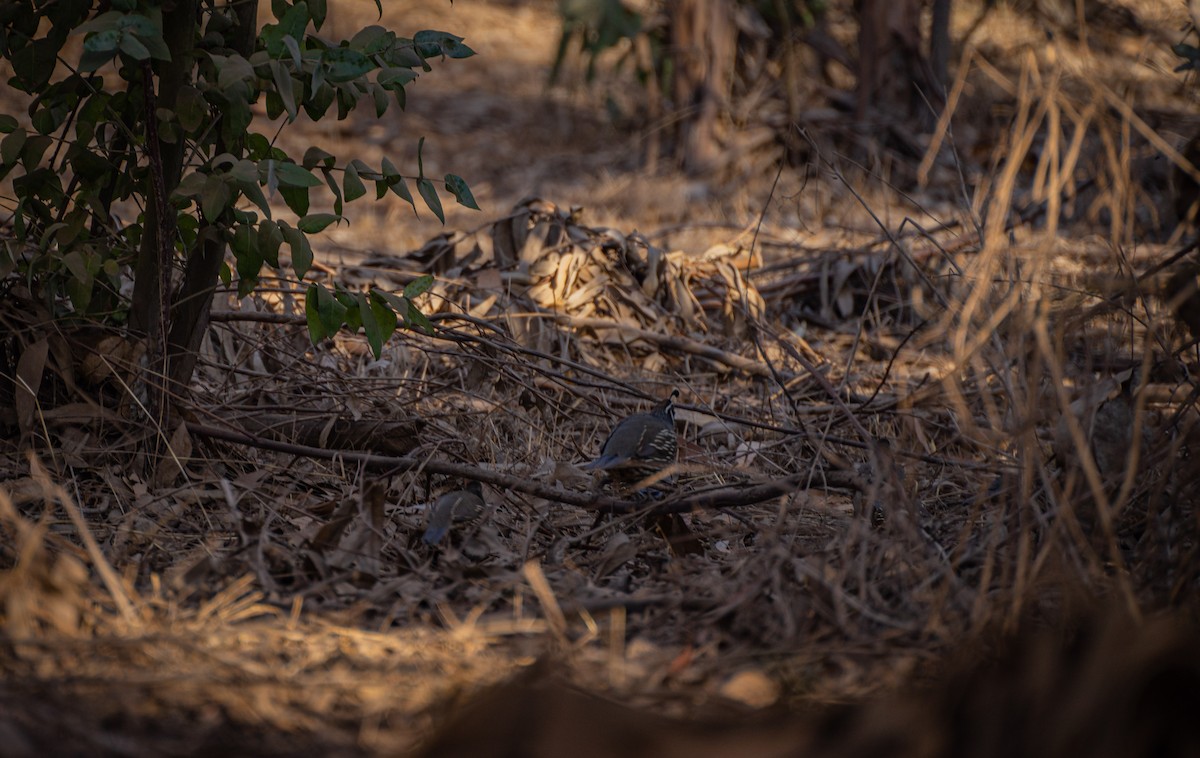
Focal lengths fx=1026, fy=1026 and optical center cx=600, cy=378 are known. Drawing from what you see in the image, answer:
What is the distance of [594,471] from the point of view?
279cm

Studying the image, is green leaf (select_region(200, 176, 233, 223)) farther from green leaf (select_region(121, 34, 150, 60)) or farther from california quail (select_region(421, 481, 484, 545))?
california quail (select_region(421, 481, 484, 545))

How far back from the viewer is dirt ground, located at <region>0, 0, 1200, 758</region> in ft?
4.48

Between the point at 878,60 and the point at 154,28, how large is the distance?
6887 millimetres

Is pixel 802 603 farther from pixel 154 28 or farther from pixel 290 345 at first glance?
pixel 290 345

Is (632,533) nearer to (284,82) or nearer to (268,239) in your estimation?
(268,239)

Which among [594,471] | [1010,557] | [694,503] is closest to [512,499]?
[594,471]

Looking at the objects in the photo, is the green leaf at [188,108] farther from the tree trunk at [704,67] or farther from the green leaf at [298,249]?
the tree trunk at [704,67]

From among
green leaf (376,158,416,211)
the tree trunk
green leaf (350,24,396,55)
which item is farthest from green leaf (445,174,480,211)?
→ the tree trunk

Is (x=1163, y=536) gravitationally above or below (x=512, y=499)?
above

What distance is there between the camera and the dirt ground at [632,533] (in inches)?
53.7

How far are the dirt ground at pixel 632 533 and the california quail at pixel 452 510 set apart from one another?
0.05m

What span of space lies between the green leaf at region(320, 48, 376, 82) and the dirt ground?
0.88 metres

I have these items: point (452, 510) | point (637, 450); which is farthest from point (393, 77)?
point (637, 450)

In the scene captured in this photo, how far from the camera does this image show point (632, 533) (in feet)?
8.21
